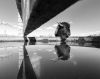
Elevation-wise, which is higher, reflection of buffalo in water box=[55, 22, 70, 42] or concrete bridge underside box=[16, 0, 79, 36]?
reflection of buffalo in water box=[55, 22, 70, 42]

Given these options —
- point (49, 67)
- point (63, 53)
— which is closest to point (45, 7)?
point (49, 67)

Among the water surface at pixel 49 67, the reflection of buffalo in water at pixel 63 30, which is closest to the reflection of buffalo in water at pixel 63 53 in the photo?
the water surface at pixel 49 67

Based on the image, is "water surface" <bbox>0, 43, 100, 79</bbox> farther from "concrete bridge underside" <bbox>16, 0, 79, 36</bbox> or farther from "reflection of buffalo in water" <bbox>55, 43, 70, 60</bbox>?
"concrete bridge underside" <bbox>16, 0, 79, 36</bbox>

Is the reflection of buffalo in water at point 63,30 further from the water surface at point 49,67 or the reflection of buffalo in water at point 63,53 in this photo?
the water surface at point 49,67

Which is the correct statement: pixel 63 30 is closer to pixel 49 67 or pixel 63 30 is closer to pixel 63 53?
pixel 63 53

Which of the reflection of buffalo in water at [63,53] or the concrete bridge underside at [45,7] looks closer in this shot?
the concrete bridge underside at [45,7]

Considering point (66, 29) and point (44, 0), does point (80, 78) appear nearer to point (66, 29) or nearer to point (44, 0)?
point (44, 0)

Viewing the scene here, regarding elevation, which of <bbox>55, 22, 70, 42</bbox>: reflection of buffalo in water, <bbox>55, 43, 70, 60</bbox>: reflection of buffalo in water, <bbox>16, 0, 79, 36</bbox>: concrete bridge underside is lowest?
<bbox>55, 43, 70, 60</bbox>: reflection of buffalo in water

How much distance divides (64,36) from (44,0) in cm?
1561

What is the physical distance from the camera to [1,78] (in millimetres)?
1327

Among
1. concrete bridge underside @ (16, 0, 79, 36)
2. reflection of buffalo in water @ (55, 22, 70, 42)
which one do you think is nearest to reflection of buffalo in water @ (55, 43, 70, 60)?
concrete bridge underside @ (16, 0, 79, 36)

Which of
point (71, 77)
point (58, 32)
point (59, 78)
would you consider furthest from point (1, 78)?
point (58, 32)

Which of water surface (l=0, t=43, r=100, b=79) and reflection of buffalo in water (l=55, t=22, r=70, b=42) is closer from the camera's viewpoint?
water surface (l=0, t=43, r=100, b=79)

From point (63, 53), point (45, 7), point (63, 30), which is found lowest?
point (63, 53)
